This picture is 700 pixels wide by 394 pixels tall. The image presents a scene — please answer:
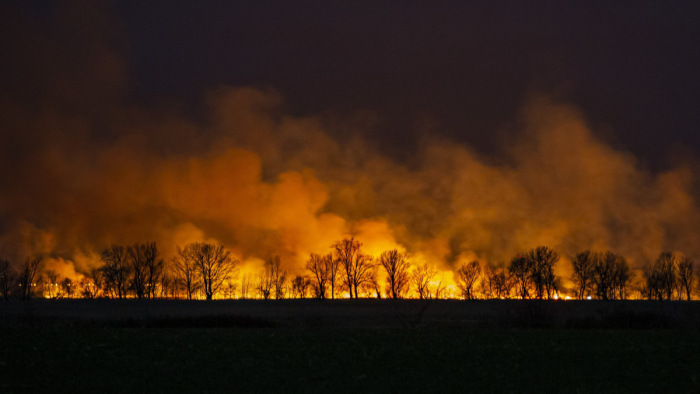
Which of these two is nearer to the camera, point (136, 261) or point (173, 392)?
point (173, 392)

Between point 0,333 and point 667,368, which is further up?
point 0,333

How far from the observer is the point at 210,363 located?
1727 centimetres

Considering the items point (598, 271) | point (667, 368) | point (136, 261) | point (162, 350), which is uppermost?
point (136, 261)

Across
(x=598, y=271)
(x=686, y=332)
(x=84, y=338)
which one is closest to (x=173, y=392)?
(x=84, y=338)

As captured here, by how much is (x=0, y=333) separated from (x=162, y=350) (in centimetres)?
653

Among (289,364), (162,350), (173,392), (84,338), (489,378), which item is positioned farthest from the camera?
(84,338)

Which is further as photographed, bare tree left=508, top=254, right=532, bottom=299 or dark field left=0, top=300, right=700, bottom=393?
bare tree left=508, top=254, right=532, bottom=299

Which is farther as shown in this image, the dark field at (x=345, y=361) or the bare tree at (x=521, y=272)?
the bare tree at (x=521, y=272)

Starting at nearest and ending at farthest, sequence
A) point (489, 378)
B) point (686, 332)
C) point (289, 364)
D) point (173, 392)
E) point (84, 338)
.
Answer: point (173, 392) < point (489, 378) < point (289, 364) < point (84, 338) < point (686, 332)

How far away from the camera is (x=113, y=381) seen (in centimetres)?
1547

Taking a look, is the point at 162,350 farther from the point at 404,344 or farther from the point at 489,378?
the point at 489,378

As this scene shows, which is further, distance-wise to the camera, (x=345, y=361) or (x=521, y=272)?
(x=521, y=272)

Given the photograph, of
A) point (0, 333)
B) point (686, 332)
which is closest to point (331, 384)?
point (0, 333)

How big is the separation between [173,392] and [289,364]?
3.31 meters
